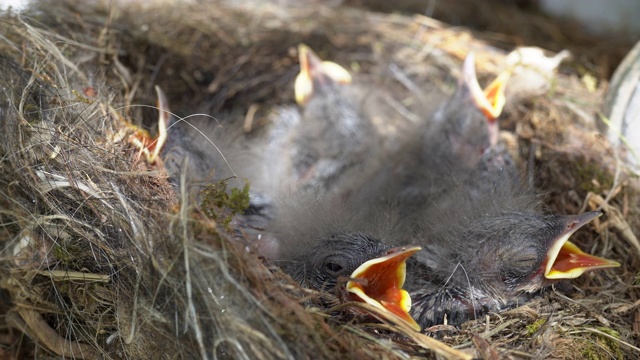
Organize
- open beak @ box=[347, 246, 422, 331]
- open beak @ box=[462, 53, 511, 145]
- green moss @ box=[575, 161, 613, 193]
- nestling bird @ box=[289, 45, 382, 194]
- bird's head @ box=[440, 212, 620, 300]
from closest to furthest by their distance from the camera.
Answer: open beak @ box=[347, 246, 422, 331] < bird's head @ box=[440, 212, 620, 300] < green moss @ box=[575, 161, 613, 193] < open beak @ box=[462, 53, 511, 145] < nestling bird @ box=[289, 45, 382, 194]

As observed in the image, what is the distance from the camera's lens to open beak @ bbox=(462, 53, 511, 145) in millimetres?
1632

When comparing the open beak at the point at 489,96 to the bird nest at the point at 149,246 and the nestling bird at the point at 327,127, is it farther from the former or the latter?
the nestling bird at the point at 327,127

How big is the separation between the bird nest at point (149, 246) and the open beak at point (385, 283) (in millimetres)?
37

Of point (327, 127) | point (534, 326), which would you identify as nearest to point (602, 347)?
point (534, 326)

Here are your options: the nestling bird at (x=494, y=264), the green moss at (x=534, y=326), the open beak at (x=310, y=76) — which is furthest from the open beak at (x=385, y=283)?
the open beak at (x=310, y=76)

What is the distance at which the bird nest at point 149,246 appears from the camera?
0.98 m

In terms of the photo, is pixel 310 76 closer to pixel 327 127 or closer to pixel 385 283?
pixel 327 127

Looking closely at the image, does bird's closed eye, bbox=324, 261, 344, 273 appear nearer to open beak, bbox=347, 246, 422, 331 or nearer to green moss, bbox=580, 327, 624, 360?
open beak, bbox=347, 246, 422, 331

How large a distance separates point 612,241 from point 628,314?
0.23 m

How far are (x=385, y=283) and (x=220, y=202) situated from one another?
372 millimetres

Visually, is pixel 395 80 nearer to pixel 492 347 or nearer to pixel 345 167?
pixel 345 167

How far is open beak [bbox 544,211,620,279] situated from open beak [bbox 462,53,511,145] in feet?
1.59

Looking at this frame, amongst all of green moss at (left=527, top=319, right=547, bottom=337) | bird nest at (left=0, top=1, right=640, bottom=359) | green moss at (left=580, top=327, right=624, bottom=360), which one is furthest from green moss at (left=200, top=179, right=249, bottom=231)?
green moss at (left=580, top=327, right=624, bottom=360)

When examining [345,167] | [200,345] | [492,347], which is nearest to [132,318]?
A: [200,345]
